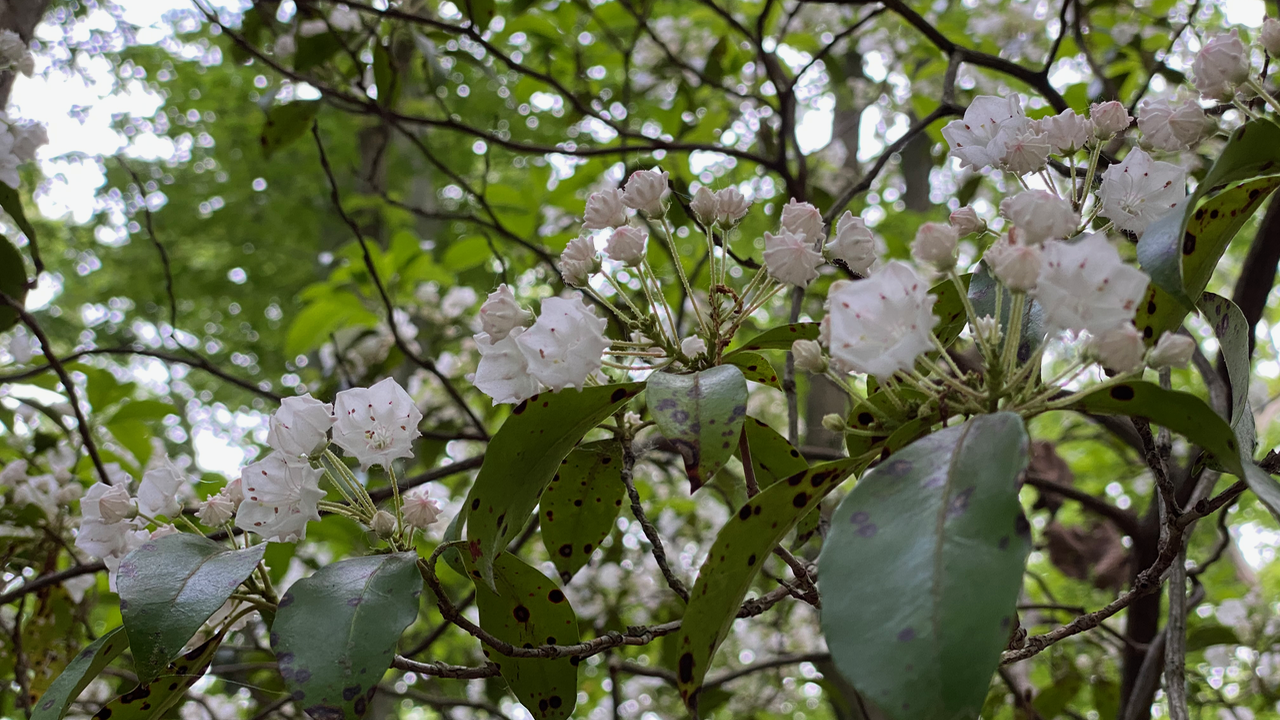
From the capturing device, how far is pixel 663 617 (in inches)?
135

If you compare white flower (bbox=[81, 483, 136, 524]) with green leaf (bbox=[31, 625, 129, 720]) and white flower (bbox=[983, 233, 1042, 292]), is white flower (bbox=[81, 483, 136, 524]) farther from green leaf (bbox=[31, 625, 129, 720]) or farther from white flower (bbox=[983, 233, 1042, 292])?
white flower (bbox=[983, 233, 1042, 292])

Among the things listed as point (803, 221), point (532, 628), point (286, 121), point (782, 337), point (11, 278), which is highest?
point (286, 121)

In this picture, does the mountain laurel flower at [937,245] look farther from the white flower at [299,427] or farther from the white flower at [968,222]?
the white flower at [299,427]

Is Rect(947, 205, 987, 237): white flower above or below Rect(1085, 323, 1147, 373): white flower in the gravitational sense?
above

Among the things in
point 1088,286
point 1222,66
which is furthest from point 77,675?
point 1222,66

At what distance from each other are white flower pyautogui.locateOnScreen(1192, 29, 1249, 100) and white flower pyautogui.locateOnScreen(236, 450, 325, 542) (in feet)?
3.16

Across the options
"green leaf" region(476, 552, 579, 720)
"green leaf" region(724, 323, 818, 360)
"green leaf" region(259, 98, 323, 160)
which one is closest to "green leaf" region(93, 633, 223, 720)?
"green leaf" region(476, 552, 579, 720)

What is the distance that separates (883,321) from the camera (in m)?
0.73

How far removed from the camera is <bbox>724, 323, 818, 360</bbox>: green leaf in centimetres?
94

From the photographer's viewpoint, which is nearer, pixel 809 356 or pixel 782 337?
pixel 809 356

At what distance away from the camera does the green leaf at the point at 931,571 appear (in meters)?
0.57

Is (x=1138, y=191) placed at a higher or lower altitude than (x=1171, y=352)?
higher

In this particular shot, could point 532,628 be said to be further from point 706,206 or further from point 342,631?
point 706,206

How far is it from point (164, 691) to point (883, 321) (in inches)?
31.7
